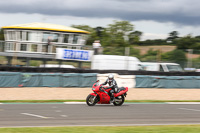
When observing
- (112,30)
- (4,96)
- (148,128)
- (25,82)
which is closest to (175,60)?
(25,82)

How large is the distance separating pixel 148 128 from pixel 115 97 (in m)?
5.88

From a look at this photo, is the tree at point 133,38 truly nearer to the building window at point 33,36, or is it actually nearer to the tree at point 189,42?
the tree at point 189,42

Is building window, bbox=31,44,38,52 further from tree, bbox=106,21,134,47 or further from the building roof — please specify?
tree, bbox=106,21,134,47

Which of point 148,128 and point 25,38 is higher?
point 25,38

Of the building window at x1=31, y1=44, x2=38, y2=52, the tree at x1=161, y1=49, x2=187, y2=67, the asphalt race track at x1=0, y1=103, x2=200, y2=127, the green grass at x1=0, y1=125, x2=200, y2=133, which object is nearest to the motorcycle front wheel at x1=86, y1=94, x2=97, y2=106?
the asphalt race track at x1=0, y1=103, x2=200, y2=127

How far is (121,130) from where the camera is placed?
780 centimetres

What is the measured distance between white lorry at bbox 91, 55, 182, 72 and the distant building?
5.06m

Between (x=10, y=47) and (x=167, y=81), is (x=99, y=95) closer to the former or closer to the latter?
(x=167, y=81)

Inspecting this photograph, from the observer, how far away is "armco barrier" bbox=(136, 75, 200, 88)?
23.4 meters

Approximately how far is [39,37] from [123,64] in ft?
34.4

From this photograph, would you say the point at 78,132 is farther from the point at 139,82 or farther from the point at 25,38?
the point at 25,38

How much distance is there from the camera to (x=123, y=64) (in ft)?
80.3

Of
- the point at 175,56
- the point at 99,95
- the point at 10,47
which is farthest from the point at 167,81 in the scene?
the point at 10,47

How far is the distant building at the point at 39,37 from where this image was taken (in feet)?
95.6
